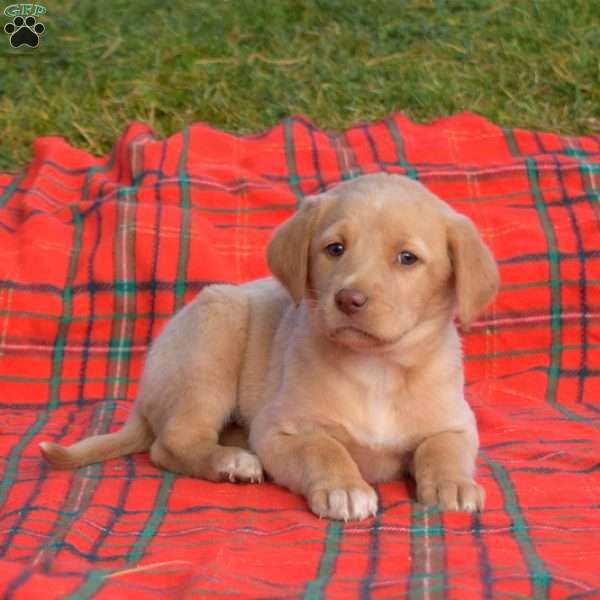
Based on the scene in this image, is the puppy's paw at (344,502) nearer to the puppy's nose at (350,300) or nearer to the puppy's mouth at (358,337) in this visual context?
the puppy's mouth at (358,337)

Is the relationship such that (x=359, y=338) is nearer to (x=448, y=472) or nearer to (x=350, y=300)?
(x=350, y=300)

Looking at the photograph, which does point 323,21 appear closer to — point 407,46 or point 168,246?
point 407,46

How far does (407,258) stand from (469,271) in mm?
243

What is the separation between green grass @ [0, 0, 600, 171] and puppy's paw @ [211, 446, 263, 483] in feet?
13.3

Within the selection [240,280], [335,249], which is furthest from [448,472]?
[240,280]

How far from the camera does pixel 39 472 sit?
446cm

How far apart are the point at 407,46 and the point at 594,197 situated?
108 inches

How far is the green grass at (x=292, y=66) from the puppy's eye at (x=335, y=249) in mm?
4069

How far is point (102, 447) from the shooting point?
4625 millimetres

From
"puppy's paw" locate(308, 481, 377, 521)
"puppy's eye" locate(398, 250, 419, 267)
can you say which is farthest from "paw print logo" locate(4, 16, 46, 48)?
"puppy's paw" locate(308, 481, 377, 521)

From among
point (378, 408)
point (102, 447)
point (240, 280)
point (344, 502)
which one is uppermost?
point (240, 280)

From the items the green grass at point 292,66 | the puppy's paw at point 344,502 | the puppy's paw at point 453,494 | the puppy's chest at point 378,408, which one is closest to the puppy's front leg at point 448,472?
the puppy's paw at point 453,494

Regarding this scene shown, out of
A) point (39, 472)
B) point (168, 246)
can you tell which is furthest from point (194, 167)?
point (39, 472)

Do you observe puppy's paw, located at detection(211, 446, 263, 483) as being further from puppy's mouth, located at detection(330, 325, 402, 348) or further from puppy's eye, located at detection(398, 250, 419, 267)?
puppy's eye, located at detection(398, 250, 419, 267)
